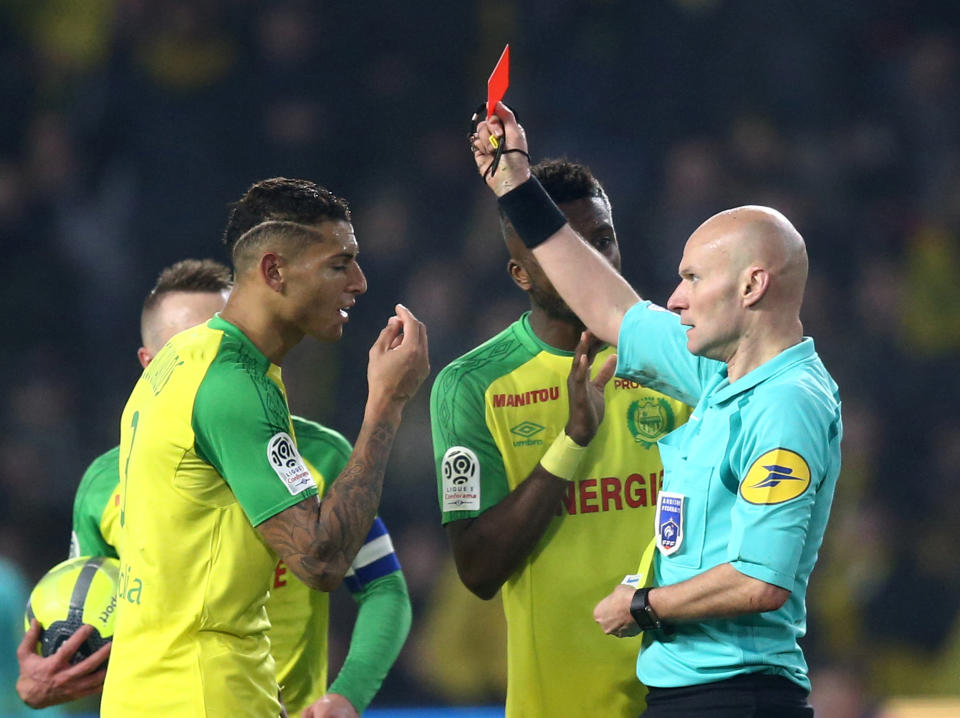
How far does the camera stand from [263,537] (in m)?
2.82

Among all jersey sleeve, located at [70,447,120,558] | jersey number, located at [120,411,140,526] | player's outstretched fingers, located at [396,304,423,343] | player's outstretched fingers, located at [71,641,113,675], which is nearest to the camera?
jersey number, located at [120,411,140,526]

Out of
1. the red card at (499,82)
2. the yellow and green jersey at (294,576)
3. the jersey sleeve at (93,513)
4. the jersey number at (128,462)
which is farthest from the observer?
the jersey sleeve at (93,513)

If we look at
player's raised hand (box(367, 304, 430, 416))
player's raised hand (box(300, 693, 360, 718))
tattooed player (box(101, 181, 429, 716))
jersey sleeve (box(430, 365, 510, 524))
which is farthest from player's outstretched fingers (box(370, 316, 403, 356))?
player's raised hand (box(300, 693, 360, 718))

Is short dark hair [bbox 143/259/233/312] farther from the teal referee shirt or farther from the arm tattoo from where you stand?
the teal referee shirt

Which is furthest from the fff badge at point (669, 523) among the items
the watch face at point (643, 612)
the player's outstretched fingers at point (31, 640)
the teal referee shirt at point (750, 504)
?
the player's outstretched fingers at point (31, 640)

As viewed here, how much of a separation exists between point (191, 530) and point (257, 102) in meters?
6.10

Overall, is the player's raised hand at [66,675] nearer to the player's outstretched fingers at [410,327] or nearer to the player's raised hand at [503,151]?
the player's outstretched fingers at [410,327]

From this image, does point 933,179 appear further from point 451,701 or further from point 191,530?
point 191,530

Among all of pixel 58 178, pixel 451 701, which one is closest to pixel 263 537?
pixel 451 701

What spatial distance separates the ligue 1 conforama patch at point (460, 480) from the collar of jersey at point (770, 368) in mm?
872

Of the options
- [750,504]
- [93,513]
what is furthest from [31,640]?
[750,504]

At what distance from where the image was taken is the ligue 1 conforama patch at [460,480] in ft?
11.1

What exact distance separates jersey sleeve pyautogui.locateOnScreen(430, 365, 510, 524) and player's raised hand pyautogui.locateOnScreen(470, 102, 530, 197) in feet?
1.98

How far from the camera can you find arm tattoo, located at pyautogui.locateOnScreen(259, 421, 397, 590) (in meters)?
2.77
